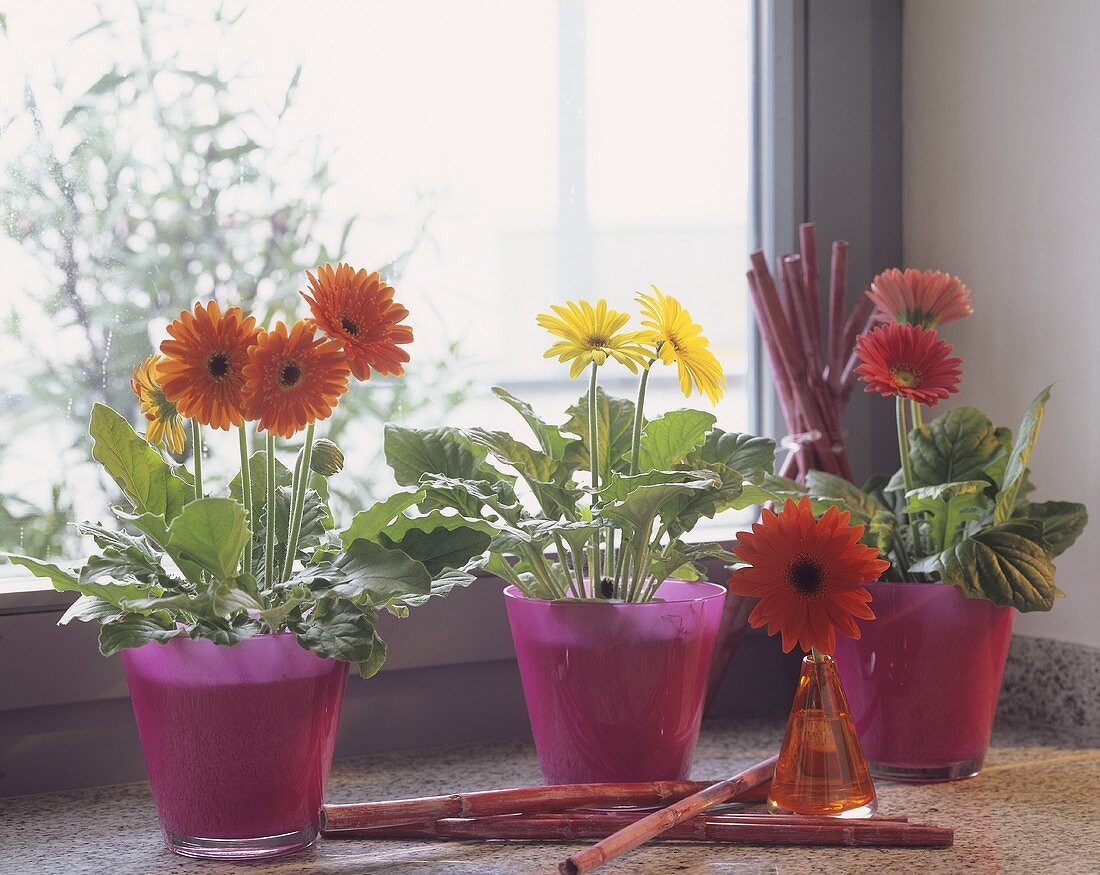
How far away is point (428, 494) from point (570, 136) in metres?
0.47

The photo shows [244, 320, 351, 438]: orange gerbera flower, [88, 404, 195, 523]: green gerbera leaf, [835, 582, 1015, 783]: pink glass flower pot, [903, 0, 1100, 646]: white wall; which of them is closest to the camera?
[244, 320, 351, 438]: orange gerbera flower

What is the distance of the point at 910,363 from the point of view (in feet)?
2.91

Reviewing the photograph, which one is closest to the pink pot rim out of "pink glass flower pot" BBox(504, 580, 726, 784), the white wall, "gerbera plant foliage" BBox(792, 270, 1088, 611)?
"pink glass flower pot" BBox(504, 580, 726, 784)

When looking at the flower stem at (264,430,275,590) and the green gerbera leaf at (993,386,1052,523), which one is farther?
the green gerbera leaf at (993,386,1052,523)

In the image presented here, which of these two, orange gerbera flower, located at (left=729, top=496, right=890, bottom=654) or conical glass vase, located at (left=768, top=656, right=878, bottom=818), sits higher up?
orange gerbera flower, located at (left=729, top=496, right=890, bottom=654)

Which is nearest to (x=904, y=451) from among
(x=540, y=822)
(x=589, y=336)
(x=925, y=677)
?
(x=925, y=677)

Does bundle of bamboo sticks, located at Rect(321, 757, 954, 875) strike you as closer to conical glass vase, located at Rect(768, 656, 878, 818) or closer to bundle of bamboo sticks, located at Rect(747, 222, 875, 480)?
conical glass vase, located at Rect(768, 656, 878, 818)

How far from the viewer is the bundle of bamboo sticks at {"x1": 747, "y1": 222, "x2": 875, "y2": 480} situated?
109cm

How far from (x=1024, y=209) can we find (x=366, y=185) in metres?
0.61

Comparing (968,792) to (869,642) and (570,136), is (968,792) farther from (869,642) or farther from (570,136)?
(570,136)

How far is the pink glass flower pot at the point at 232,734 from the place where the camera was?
0.73m

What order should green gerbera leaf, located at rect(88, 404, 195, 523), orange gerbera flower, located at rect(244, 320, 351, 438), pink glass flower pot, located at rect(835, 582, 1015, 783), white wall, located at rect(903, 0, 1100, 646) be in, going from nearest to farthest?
orange gerbera flower, located at rect(244, 320, 351, 438)
green gerbera leaf, located at rect(88, 404, 195, 523)
pink glass flower pot, located at rect(835, 582, 1015, 783)
white wall, located at rect(903, 0, 1100, 646)

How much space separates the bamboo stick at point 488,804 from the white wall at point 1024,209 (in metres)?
0.49

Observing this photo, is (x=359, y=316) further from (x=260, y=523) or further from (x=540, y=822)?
(x=540, y=822)
